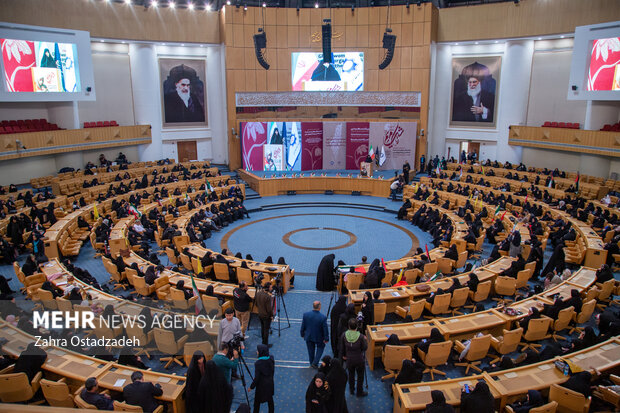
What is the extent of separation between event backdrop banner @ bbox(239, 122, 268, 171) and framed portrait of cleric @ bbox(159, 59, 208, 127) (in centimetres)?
449

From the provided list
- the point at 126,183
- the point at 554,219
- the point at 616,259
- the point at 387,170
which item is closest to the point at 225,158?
the point at 126,183

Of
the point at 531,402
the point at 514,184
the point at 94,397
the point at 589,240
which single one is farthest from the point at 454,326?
the point at 514,184

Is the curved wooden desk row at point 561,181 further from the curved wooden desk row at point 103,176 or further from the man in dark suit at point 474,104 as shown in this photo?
the curved wooden desk row at point 103,176

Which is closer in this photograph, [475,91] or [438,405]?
[438,405]

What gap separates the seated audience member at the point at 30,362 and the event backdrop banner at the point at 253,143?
→ 2300cm

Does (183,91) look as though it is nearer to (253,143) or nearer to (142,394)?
(253,143)

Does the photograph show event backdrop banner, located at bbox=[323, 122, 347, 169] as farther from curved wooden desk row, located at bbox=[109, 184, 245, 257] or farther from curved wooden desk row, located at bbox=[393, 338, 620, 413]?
curved wooden desk row, located at bbox=[393, 338, 620, 413]

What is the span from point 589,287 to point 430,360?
5.22 m

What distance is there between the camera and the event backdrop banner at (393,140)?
29.0 meters

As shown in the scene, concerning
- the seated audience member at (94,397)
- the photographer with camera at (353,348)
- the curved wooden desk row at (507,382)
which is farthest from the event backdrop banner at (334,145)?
the seated audience member at (94,397)

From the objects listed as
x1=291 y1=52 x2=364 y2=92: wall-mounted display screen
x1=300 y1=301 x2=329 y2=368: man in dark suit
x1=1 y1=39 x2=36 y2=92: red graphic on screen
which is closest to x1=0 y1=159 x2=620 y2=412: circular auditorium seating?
x1=300 y1=301 x2=329 y2=368: man in dark suit

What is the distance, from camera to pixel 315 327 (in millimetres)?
7637

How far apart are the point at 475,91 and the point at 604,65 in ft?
29.4

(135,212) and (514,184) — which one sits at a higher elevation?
(514,184)
